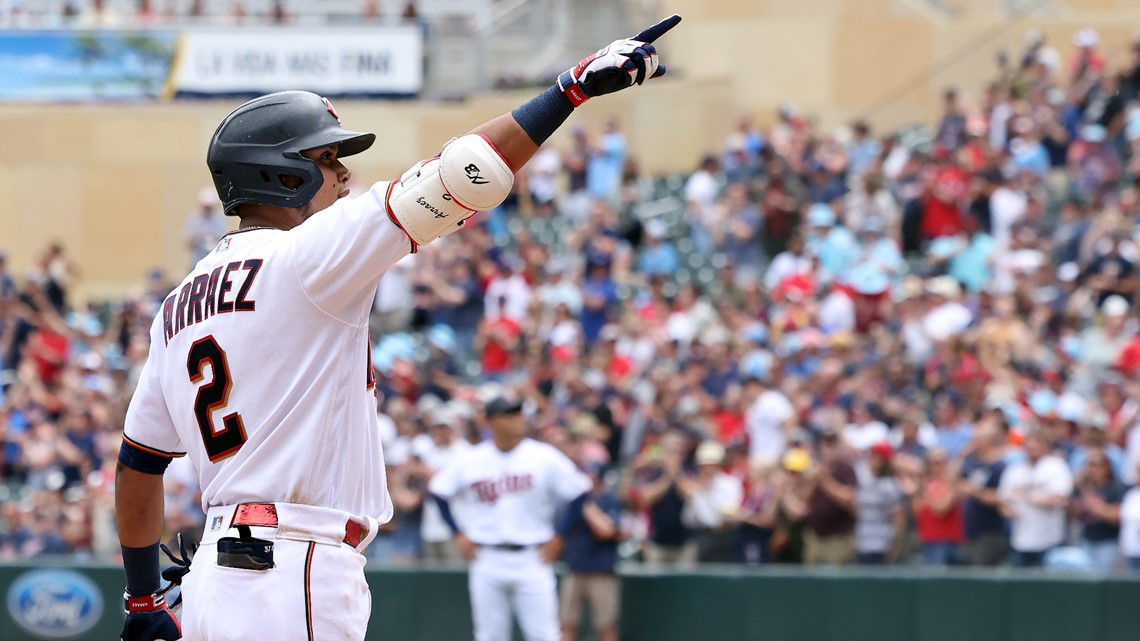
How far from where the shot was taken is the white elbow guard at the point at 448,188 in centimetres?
379

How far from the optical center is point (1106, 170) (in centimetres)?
1644

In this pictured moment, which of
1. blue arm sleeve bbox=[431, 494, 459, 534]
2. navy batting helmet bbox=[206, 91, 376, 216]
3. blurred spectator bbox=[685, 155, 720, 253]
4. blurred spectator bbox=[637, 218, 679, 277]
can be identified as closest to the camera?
navy batting helmet bbox=[206, 91, 376, 216]

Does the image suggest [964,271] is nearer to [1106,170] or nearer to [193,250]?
[1106,170]

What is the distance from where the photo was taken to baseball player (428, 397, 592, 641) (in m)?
11.0

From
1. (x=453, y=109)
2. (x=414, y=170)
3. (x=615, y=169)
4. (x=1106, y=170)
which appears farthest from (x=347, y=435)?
(x=453, y=109)

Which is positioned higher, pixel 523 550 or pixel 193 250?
pixel 193 250

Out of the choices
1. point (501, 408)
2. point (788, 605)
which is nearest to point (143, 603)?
point (501, 408)

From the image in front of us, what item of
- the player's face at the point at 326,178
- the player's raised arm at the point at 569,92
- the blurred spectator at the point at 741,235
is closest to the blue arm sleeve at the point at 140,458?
the player's face at the point at 326,178

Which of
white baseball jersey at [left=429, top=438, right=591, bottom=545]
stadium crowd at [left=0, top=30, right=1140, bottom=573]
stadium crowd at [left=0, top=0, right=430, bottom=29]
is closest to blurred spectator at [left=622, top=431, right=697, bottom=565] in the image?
stadium crowd at [left=0, top=30, right=1140, bottom=573]

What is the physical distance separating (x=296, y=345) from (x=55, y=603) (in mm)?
10623

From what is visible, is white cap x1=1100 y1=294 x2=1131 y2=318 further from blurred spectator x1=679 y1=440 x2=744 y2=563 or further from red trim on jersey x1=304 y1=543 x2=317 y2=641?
red trim on jersey x1=304 y1=543 x2=317 y2=641

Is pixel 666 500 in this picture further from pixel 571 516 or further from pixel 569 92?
pixel 569 92

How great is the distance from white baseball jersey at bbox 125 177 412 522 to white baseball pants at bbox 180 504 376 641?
3.3 inches

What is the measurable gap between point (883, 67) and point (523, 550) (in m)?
15.2
